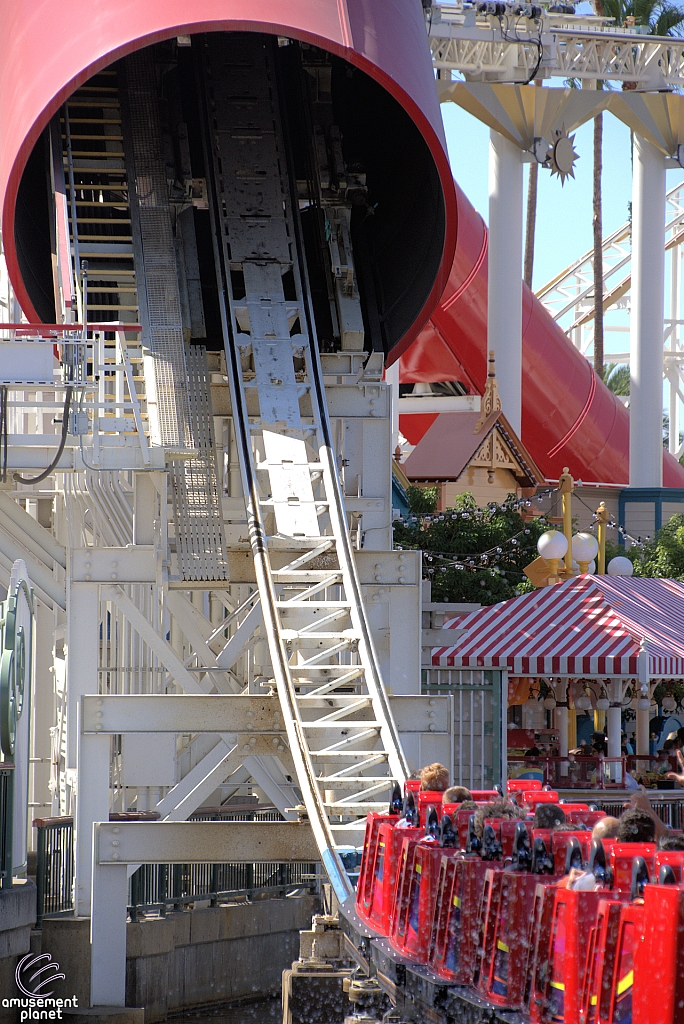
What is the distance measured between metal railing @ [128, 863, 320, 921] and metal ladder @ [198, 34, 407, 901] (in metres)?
1.61

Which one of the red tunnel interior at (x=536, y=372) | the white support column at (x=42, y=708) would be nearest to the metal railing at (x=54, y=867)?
the white support column at (x=42, y=708)

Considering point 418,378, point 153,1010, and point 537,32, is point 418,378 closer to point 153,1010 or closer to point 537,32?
point 537,32

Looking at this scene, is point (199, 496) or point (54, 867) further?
point (199, 496)

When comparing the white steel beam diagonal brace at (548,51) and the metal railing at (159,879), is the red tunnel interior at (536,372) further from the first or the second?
the metal railing at (159,879)

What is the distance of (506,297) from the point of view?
32062 mm

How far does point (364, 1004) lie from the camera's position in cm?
827

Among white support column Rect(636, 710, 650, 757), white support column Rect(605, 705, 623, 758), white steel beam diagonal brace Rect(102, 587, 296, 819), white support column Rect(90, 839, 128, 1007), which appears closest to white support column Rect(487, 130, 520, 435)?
white support column Rect(636, 710, 650, 757)

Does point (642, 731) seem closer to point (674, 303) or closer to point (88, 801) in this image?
point (88, 801)

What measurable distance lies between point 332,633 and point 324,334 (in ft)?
14.5

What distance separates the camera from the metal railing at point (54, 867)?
12039 mm

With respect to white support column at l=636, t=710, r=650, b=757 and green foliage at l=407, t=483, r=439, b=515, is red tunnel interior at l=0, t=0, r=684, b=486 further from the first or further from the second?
green foliage at l=407, t=483, r=439, b=515

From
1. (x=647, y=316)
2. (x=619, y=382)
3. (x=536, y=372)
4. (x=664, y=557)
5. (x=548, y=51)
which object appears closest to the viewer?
(x=664, y=557)

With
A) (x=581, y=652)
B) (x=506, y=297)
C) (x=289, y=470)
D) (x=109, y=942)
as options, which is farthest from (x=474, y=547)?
(x=109, y=942)

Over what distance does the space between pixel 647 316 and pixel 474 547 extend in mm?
9712
